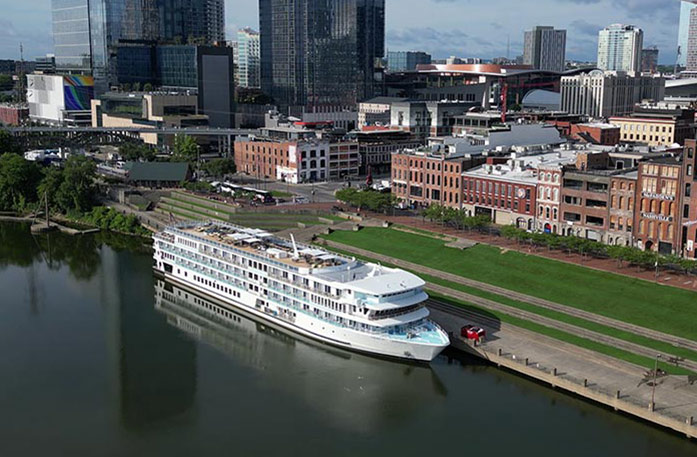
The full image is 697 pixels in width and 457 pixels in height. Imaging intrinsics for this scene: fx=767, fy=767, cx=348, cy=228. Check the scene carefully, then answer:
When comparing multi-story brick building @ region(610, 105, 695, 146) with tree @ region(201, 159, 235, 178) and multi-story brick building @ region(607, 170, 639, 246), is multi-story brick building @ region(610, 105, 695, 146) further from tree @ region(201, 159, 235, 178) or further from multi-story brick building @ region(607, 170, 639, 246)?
tree @ region(201, 159, 235, 178)

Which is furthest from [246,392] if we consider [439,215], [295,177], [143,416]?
[295,177]

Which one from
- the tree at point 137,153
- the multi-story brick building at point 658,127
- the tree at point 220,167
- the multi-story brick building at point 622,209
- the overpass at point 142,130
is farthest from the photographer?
the overpass at point 142,130

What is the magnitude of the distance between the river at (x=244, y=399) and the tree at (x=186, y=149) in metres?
68.2

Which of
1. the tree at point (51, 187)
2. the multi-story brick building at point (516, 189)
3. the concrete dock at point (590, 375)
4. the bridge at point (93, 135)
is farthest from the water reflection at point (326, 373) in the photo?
the bridge at point (93, 135)

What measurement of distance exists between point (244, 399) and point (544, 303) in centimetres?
2473

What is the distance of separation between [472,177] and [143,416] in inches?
2121

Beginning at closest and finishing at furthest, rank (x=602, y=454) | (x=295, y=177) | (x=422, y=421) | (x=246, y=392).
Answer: (x=602, y=454) → (x=422, y=421) → (x=246, y=392) → (x=295, y=177)

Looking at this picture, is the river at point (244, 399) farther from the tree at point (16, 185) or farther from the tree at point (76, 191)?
the tree at point (16, 185)

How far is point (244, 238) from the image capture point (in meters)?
67.9

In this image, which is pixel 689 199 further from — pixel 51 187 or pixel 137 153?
pixel 137 153

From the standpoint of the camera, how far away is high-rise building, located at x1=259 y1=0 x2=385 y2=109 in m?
185

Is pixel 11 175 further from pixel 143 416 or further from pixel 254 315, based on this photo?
pixel 143 416

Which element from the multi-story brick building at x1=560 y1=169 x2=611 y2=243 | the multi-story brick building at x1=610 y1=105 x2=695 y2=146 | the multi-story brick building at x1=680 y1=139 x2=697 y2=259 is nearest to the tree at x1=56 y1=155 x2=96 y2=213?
the multi-story brick building at x1=560 y1=169 x2=611 y2=243

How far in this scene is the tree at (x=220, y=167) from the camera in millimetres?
118438
